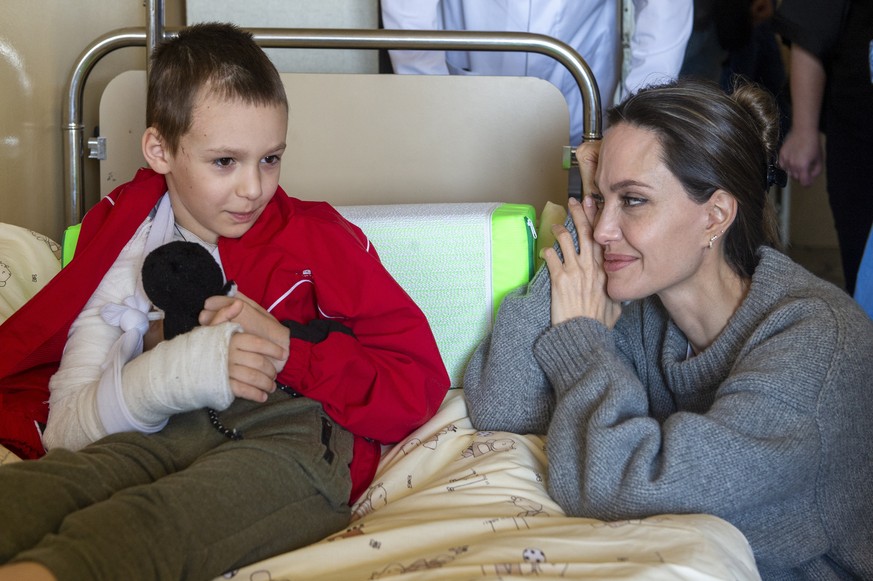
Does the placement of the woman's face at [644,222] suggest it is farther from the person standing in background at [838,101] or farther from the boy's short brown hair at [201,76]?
the person standing in background at [838,101]

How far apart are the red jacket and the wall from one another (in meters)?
0.83

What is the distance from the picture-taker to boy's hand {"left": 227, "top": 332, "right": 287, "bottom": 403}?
58.9 inches

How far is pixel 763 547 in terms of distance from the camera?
1.48 meters

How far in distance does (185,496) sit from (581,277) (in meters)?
0.85

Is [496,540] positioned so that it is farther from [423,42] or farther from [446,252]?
[423,42]

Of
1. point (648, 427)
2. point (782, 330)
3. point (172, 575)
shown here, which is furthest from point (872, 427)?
point (172, 575)

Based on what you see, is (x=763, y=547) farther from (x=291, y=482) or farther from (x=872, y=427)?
(x=291, y=482)

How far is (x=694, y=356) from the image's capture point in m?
1.75

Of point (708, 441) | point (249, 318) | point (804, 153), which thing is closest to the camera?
point (708, 441)

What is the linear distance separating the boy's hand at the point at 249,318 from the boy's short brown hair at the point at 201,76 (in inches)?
13.4

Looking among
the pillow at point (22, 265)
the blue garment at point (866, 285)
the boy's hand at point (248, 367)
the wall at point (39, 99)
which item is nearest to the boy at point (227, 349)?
the boy's hand at point (248, 367)

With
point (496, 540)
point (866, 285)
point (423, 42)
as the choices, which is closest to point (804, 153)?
point (866, 285)

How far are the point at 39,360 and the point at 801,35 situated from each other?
6.69 ft

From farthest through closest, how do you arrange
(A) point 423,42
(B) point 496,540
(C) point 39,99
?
(C) point 39,99, (A) point 423,42, (B) point 496,540
